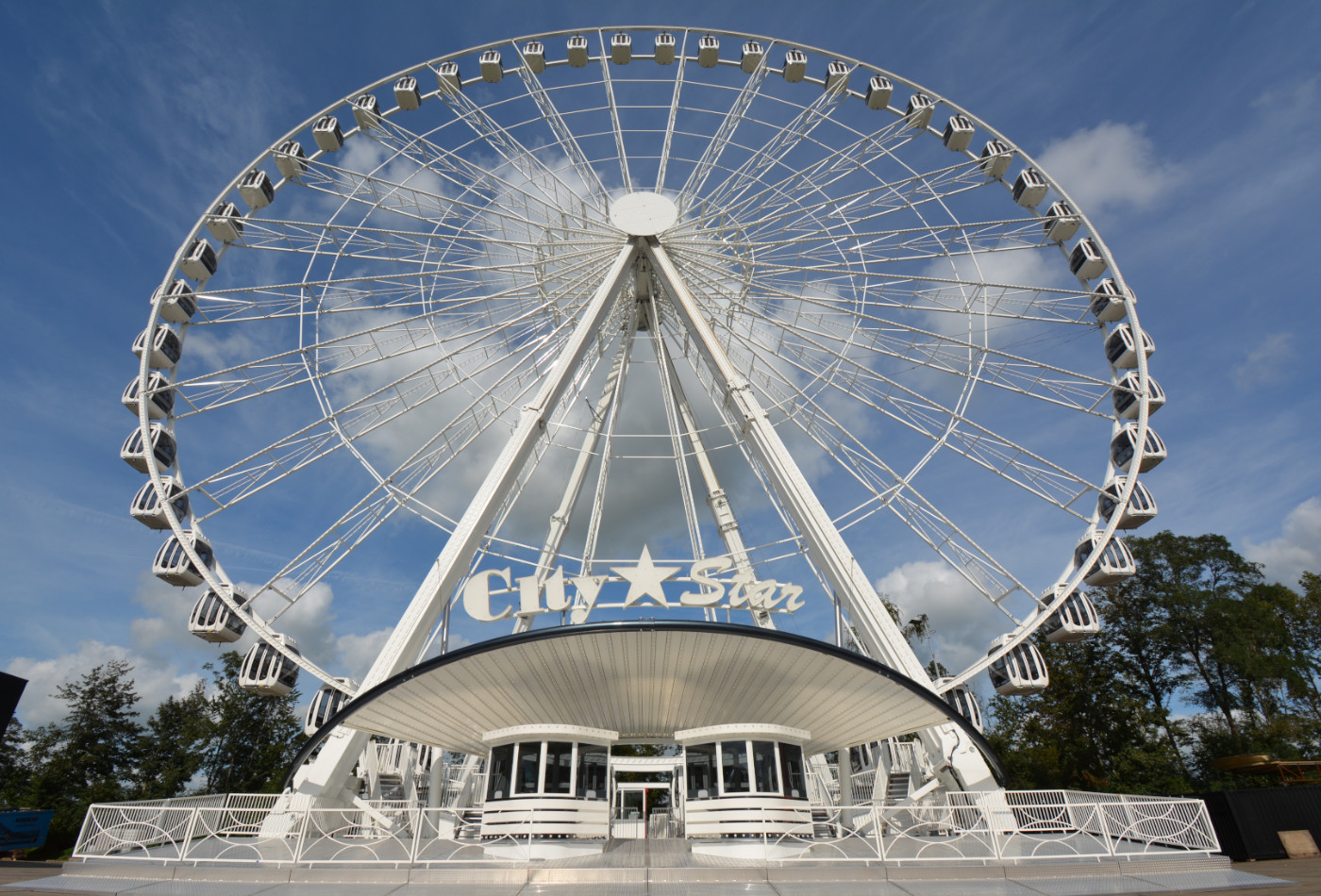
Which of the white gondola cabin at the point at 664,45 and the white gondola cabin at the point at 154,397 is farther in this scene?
the white gondola cabin at the point at 664,45

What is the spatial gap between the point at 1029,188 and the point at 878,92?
6140 millimetres

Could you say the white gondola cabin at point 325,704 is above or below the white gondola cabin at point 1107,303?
below

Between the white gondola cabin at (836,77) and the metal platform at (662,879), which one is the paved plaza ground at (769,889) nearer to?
the metal platform at (662,879)

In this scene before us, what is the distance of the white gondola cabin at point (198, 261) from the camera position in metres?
21.6

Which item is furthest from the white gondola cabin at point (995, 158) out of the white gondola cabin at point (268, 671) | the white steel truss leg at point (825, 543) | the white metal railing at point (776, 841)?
the white gondola cabin at point (268, 671)

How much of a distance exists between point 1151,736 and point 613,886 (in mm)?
39340

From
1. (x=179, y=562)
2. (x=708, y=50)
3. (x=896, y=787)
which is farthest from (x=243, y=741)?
(x=708, y=50)

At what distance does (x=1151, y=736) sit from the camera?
3747 centimetres

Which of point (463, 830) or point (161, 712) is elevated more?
point (161, 712)

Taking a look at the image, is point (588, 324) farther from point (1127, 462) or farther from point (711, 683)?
point (1127, 462)

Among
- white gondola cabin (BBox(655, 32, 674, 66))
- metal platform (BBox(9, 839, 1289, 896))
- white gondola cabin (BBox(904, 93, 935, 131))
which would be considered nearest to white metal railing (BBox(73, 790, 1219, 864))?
metal platform (BBox(9, 839, 1289, 896))

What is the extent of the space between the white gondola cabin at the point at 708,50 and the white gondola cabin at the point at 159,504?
2253 cm

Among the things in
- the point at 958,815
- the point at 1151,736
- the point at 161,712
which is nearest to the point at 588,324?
the point at 958,815

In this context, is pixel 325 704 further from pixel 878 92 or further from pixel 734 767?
pixel 878 92
